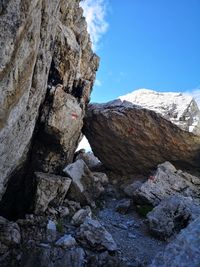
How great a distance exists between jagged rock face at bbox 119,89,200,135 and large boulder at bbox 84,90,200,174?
→ 0.07 m

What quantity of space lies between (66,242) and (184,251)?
20.0 ft

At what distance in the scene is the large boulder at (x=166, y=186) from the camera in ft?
65.8

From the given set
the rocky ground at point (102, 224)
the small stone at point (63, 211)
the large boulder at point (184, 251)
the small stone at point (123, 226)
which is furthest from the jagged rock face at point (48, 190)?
the large boulder at point (184, 251)

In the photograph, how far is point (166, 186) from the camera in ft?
69.3

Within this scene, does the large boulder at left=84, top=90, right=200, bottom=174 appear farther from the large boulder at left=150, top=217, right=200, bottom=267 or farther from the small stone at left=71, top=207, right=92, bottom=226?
the large boulder at left=150, top=217, right=200, bottom=267

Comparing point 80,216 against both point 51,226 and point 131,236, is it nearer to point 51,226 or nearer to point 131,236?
point 51,226

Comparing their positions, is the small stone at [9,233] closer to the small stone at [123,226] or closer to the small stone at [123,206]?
the small stone at [123,226]

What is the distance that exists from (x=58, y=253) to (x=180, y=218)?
7.36 m

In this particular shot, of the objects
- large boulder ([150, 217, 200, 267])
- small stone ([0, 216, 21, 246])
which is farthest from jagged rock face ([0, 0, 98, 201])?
large boulder ([150, 217, 200, 267])

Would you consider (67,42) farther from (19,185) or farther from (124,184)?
(124,184)

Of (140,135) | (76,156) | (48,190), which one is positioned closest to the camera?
(48,190)

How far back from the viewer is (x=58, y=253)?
13297mm

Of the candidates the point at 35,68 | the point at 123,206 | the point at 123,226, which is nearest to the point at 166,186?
the point at 123,206

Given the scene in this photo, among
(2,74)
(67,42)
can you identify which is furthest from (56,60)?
(2,74)
